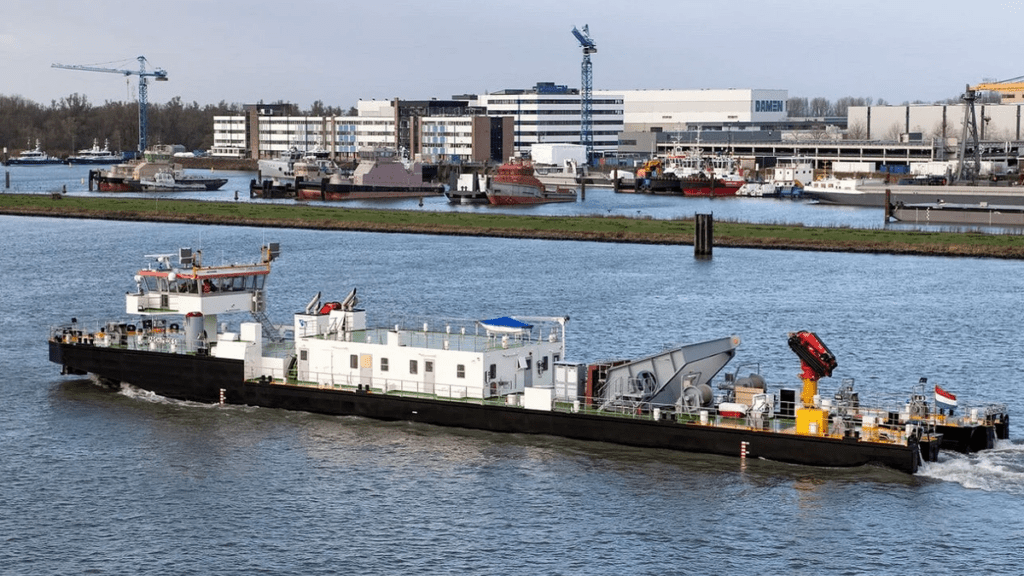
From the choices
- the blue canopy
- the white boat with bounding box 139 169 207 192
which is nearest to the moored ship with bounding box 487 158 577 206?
the white boat with bounding box 139 169 207 192

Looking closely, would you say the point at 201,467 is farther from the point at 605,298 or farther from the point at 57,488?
the point at 605,298

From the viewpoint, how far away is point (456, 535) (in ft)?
106

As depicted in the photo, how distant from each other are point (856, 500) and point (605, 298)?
36.9 metres

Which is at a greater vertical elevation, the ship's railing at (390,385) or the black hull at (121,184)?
the black hull at (121,184)

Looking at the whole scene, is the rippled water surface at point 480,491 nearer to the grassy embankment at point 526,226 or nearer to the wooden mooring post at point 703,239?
the wooden mooring post at point 703,239

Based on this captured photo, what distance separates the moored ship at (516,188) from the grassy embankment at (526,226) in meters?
31.5

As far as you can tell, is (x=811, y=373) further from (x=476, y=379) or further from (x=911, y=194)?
(x=911, y=194)

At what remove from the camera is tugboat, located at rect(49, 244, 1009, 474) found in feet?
124

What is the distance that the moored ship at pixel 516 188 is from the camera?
162 meters

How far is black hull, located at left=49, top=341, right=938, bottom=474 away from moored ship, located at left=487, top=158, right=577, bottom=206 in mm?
113776

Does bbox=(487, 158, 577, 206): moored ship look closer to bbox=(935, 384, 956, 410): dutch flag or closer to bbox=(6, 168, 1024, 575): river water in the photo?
bbox=(6, 168, 1024, 575): river water

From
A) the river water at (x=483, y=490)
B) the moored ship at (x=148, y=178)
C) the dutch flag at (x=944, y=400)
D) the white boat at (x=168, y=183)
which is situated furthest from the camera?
the moored ship at (x=148, y=178)

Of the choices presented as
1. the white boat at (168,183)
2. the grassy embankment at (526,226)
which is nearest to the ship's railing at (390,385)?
the grassy embankment at (526,226)

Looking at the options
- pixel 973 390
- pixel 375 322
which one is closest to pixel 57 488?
pixel 375 322
